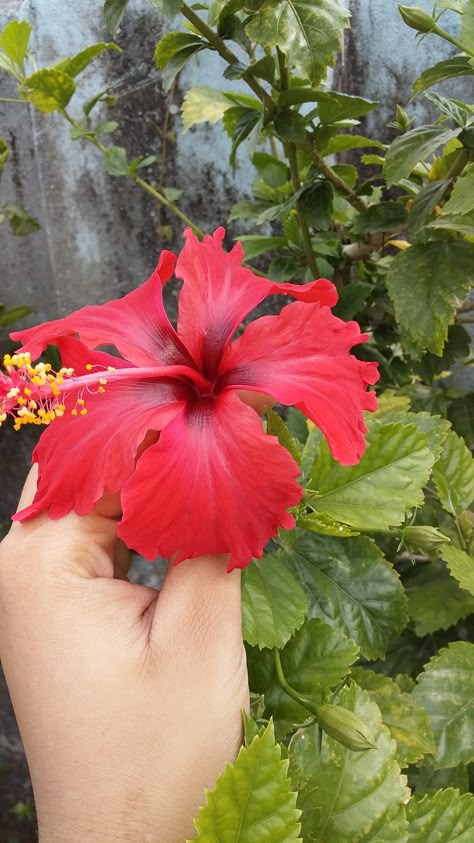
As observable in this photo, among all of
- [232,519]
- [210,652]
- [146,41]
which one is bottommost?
[210,652]

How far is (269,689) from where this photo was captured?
0.79 m

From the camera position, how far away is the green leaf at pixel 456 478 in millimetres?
918

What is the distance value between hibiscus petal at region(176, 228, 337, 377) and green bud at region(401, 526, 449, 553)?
0.30 metres

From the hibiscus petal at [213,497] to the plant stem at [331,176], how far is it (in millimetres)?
517

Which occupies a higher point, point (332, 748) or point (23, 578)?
point (23, 578)

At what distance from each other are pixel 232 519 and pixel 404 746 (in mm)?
399

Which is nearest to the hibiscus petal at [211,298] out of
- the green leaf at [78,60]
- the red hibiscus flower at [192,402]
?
the red hibiscus flower at [192,402]

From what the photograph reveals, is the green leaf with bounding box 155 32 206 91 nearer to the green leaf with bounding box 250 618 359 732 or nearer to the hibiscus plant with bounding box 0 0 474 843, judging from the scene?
the hibiscus plant with bounding box 0 0 474 843

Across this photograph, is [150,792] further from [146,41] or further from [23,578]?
[146,41]

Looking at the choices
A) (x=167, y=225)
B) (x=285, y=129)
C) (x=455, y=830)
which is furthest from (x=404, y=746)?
(x=167, y=225)

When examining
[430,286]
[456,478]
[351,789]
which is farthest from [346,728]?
[430,286]

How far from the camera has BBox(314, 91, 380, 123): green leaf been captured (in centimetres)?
90

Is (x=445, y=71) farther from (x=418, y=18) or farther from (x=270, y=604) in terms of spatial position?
(x=270, y=604)

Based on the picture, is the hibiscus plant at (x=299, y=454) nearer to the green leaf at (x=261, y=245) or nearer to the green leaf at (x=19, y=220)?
the green leaf at (x=261, y=245)
